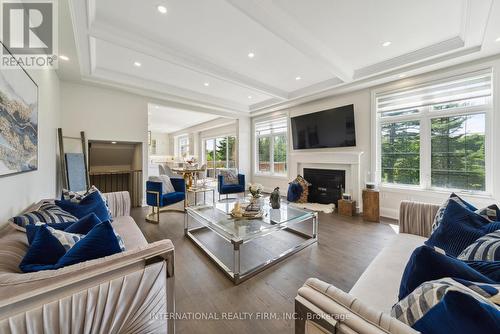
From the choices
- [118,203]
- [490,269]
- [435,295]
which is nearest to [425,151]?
[490,269]

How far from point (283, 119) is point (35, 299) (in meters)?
5.77

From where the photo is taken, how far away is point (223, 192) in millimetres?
4805

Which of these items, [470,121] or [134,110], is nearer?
[470,121]

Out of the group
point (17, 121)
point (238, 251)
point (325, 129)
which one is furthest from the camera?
point (325, 129)

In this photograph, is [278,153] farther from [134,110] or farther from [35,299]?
[35,299]

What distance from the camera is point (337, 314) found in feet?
2.14

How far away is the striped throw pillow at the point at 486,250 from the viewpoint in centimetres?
91

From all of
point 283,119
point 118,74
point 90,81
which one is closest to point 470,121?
point 283,119

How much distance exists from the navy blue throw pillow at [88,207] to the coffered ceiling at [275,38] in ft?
6.22

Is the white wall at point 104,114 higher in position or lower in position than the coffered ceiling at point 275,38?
lower

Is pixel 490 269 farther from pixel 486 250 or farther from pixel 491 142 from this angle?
pixel 491 142

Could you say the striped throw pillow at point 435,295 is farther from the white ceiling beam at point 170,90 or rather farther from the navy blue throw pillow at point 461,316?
the white ceiling beam at point 170,90

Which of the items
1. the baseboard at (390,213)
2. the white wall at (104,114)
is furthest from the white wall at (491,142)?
the white wall at (104,114)

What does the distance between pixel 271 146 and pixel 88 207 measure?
5083 mm
